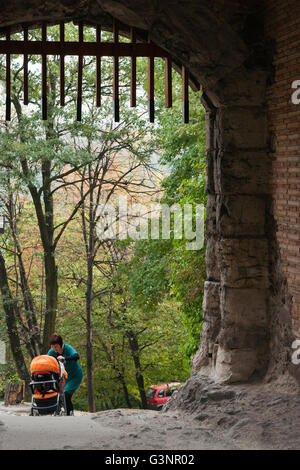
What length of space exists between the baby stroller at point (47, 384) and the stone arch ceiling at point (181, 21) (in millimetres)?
3548

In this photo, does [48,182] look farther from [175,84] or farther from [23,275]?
[175,84]

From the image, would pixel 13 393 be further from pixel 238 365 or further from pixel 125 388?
pixel 125 388

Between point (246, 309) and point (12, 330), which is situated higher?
point (246, 309)

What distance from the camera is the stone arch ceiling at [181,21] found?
5.78 metres

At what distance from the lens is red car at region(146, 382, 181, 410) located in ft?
58.7

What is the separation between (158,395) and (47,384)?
41.5 feet

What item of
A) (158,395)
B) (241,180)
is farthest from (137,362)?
(241,180)

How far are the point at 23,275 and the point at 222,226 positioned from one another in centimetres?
1073

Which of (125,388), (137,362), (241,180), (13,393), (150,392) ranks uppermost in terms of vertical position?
(241,180)

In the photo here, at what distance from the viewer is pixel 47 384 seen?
6.09 m

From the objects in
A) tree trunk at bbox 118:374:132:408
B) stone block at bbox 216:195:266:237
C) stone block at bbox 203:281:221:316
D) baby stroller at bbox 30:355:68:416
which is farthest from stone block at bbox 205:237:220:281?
tree trunk at bbox 118:374:132:408

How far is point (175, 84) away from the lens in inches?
562

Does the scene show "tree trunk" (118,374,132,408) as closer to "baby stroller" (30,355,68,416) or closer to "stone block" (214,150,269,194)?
"baby stroller" (30,355,68,416)
